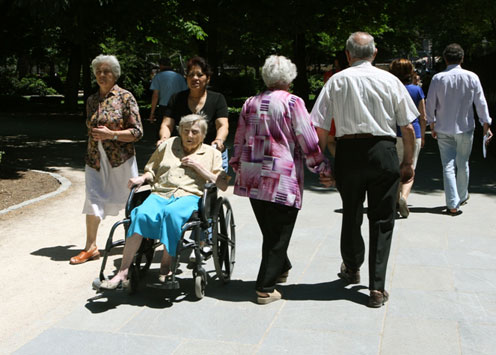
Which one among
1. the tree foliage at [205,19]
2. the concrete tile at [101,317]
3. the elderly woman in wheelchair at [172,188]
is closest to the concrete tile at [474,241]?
the elderly woman in wheelchair at [172,188]

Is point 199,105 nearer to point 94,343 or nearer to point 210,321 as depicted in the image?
point 210,321

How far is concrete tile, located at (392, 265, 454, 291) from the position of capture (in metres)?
5.36

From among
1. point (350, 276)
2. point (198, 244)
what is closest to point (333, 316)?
point (350, 276)

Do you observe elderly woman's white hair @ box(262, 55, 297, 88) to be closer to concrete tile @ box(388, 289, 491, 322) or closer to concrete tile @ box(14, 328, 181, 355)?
concrete tile @ box(388, 289, 491, 322)

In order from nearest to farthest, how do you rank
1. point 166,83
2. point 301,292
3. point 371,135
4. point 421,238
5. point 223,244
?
point 371,135, point 301,292, point 223,244, point 421,238, point 166,83

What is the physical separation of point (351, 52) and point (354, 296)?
1.77 metres

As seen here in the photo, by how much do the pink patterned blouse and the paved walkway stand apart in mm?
828

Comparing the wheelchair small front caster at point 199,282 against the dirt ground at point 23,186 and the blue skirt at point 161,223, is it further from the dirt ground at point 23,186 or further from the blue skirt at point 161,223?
the dirt ground at point 23,186

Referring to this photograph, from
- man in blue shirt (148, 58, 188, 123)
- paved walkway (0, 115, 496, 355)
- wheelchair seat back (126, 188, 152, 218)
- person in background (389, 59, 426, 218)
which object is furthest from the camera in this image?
man in blue shirt (148, 58, 188, 123)

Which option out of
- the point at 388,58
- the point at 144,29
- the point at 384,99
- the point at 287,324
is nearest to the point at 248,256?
the point at 287,324

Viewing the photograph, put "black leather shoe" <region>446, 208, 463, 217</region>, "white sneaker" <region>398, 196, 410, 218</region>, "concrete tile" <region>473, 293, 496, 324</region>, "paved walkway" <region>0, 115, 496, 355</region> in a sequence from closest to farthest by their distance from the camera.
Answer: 1. "paved walkway" <region>0, 115, 496, 355</region>
2. "concrete tile" <region>473, 293, 496, 324</region>
3. "white sneaker" <region>398, 196, 410, 218</region>
4. "black leather shoe" <region>446, 208, 463, 217</region>

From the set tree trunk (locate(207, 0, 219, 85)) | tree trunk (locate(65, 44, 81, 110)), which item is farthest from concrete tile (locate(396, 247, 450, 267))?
tree trunk (locate(65, 44, 81, 110))

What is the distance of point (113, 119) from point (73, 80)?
2577 cm

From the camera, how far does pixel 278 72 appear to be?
4.83 meters
